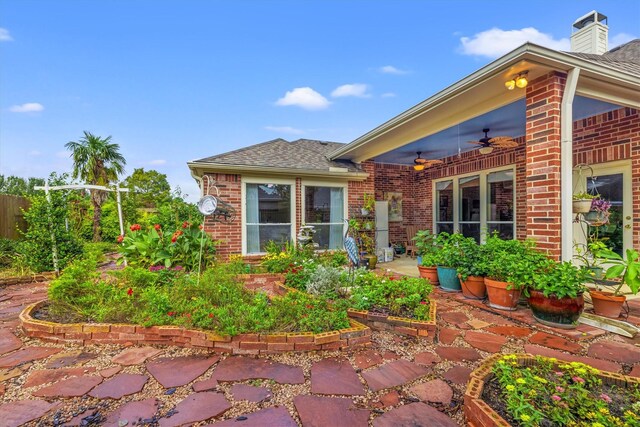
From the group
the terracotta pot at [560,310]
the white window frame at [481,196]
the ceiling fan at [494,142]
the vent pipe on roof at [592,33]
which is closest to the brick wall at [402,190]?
the white window frame at [481,196]

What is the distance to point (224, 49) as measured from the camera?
317 inches

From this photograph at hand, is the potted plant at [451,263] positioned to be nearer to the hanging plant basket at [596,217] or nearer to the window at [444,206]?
the hanging plant basket at [596,217]

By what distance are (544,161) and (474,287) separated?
1753 mm

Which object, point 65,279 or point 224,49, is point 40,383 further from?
point 224,49

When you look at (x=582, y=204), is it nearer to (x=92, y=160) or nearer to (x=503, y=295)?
(x=503, y=295)

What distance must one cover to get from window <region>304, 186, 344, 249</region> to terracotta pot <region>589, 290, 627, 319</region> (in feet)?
15.0

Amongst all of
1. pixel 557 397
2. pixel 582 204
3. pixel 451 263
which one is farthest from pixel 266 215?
pixel 557 397

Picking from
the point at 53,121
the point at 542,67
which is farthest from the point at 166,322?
the point at 53,121

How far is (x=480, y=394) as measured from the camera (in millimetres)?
1546

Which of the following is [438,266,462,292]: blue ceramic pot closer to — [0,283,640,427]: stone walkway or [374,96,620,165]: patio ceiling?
[0,283,640,427]: stone walkway

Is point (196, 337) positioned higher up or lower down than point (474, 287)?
lower down

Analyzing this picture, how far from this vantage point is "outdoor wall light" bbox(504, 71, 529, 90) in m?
3.26

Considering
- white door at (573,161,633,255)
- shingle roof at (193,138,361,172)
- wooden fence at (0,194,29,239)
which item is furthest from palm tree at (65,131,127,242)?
white door at (573,161,633,255)

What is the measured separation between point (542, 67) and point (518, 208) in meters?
3.67
